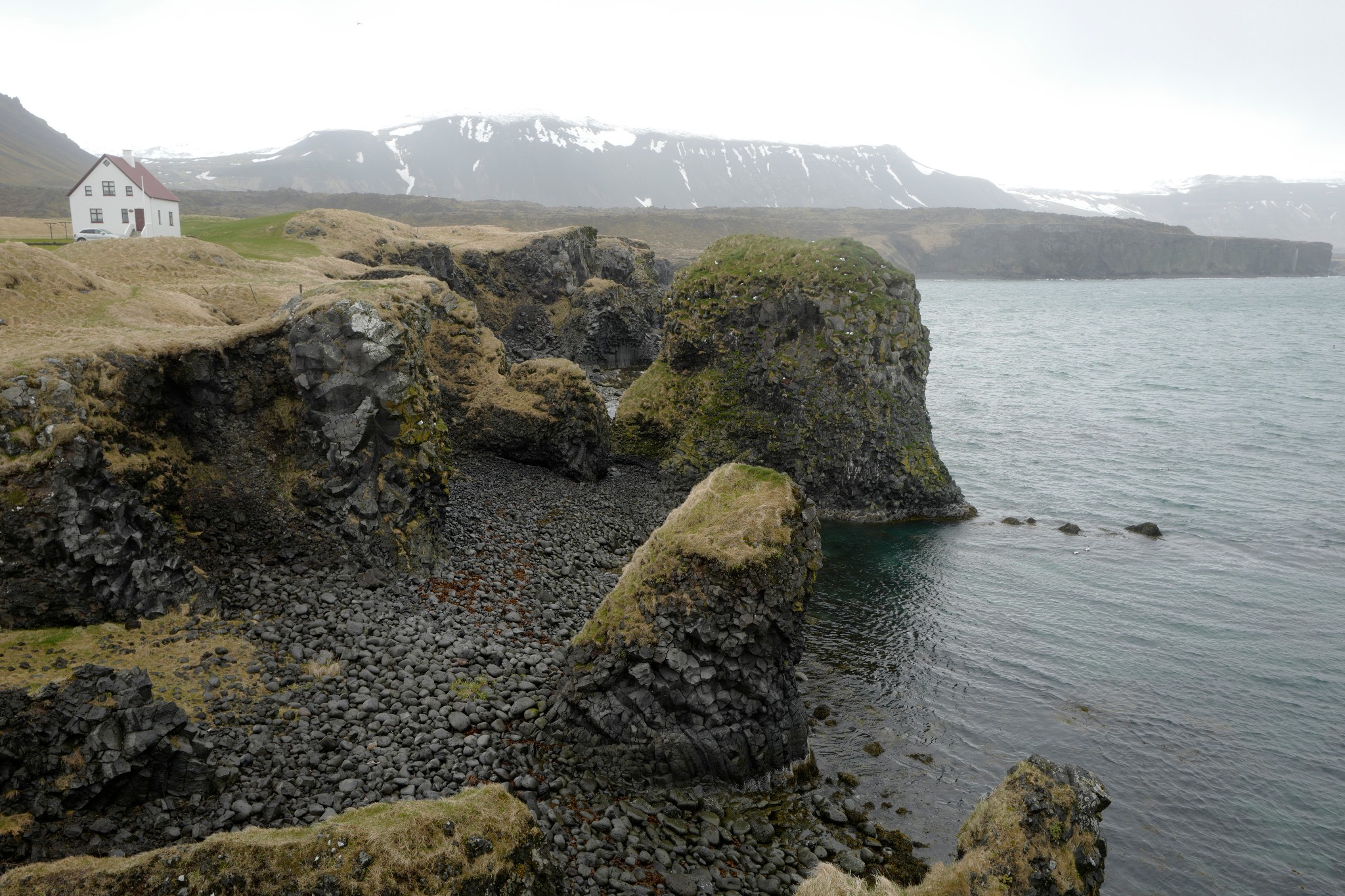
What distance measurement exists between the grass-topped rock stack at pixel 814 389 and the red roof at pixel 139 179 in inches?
2076

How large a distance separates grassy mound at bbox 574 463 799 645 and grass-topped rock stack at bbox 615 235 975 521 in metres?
18.6

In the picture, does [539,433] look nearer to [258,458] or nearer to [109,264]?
[258,458]

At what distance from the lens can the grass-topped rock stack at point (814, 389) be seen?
38.2 meters

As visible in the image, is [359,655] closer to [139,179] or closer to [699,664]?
[699,664]

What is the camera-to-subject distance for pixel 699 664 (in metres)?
17.6

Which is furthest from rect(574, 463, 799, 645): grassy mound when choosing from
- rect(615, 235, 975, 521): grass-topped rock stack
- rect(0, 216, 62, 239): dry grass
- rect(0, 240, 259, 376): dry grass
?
rect(0, 216, 62, 239): dry grass

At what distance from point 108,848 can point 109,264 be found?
33526 mm

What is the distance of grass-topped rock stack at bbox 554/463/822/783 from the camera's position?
17.4m

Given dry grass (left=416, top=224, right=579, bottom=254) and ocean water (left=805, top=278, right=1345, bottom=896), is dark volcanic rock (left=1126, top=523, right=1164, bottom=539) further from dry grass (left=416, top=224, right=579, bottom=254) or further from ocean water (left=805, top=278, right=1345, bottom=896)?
dry grass (left=416, top=224, right=579, bottom=254)

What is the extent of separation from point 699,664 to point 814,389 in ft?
77.2

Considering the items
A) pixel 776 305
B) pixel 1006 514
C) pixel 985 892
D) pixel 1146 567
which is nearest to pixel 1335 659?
pixel 1146 567

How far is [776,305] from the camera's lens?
39.6 meters

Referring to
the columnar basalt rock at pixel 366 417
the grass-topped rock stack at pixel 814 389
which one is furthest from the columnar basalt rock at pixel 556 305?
the columnar basalt rock at pixel 366 417

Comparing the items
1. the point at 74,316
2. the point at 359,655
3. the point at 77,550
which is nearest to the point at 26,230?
the point at 74,316
